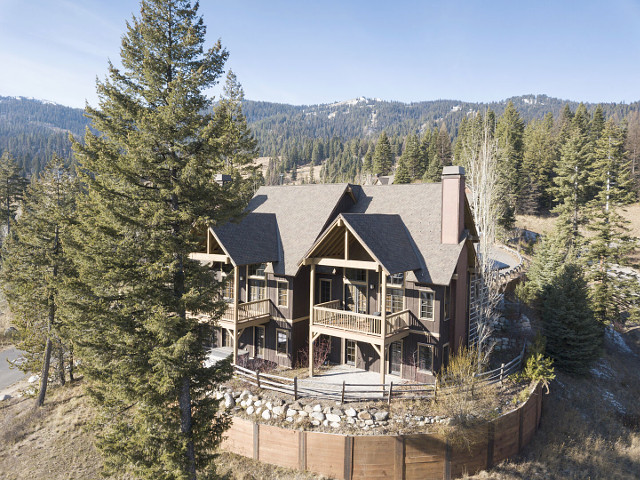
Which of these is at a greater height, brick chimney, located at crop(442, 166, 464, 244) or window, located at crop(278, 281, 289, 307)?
brick chimney, located at crop(442, 166, 464, 244)

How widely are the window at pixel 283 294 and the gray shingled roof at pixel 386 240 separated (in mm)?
5694

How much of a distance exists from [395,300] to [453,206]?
552 centimetres

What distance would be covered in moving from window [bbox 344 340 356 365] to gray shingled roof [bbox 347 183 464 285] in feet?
17.9

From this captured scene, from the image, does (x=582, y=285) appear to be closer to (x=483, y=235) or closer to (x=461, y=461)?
(x=483, y=235)

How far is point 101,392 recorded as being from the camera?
512 inches

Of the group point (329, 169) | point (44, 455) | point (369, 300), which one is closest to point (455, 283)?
point (369, 300)

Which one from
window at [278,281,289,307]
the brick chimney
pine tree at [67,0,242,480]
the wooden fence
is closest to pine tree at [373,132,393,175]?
the brick chimney

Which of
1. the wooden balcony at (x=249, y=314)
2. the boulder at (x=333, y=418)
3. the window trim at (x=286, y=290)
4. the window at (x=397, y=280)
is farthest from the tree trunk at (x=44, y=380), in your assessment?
the window at (x=397, y=280)

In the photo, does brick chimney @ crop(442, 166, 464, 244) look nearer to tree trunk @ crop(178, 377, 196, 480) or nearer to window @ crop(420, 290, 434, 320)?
window @ crop(420, 290, 434, 320)

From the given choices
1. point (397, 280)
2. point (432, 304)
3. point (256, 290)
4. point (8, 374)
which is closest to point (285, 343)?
point (256, 290)

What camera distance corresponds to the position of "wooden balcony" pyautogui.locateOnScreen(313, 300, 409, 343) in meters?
17.8

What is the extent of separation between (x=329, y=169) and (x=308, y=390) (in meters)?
103

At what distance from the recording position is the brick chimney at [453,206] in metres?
18.9

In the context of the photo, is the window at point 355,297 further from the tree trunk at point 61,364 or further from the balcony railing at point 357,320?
the tree trunk at point 61,364
